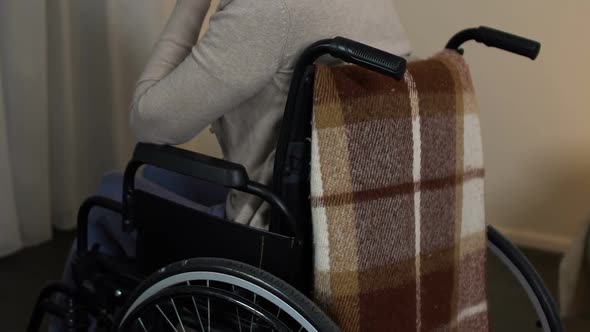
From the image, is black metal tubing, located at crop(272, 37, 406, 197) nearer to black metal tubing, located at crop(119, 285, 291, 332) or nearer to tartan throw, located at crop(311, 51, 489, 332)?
tartan throw, located at crop(311, 51, 489, 332)

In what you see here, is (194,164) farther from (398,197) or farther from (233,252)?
(398,197)

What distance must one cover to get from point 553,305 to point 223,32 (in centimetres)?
74

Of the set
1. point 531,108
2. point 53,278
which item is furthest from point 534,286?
point 53,278

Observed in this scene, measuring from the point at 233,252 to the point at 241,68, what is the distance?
0.91ft

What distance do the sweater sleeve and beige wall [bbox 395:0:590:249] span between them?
1.44m

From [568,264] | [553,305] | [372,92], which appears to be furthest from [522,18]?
[372,92]

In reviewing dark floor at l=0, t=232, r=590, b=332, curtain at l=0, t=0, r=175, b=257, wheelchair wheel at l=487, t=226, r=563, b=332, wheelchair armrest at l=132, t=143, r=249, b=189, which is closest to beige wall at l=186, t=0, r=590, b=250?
dark floor at l=0, t=232, r=590, b=332

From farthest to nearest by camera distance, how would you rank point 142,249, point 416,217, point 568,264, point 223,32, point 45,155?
point 45,155 < point 568,264 < point 142,249 < point 416,217 < point 223,32

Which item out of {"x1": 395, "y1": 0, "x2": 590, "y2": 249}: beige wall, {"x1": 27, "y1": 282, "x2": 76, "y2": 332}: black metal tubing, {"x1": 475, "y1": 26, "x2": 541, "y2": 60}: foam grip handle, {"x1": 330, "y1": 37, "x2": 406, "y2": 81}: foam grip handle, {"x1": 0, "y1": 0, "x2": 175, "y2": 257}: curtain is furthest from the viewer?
{"x1": 395, "y1": 0, "x2": 590, "y2": 249}: beige wall

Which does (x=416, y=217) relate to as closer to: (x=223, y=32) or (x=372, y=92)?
(x=372, y=92)

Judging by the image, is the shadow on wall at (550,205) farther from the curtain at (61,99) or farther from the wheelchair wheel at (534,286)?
the curtain at (61,99)

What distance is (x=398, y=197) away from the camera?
3.04 ft

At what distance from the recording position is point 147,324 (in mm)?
969

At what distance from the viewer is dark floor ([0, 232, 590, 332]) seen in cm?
169
